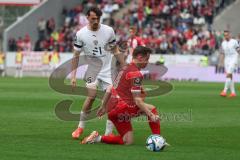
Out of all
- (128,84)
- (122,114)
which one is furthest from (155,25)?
(128,84)

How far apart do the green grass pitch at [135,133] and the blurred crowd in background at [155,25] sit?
22.8 metres

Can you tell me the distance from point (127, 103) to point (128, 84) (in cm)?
35

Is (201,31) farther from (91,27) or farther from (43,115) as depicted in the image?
(91,27)

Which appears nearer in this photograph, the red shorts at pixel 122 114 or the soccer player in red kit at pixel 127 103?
the soccer player in red kit at pixel 127 103

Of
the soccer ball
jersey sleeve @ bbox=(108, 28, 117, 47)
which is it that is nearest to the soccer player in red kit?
the soccer ball

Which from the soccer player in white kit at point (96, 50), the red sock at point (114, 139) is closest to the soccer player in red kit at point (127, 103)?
the red sock at point (114, 139)

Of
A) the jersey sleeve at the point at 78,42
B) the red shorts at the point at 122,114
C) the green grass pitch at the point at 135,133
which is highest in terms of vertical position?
the jersey sleeve at the point at 78,42

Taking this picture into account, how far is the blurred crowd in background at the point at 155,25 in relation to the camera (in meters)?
46.4

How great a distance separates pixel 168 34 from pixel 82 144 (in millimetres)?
35759

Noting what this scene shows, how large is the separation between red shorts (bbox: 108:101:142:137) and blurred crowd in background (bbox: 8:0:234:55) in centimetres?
3267

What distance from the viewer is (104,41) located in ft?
45.0

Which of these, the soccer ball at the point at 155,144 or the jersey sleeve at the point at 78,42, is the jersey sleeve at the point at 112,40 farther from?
the soccer ball at the point at 155,144

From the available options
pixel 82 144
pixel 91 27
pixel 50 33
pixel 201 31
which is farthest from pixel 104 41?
pixel 50 33

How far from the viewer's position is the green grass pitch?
36.6ft
